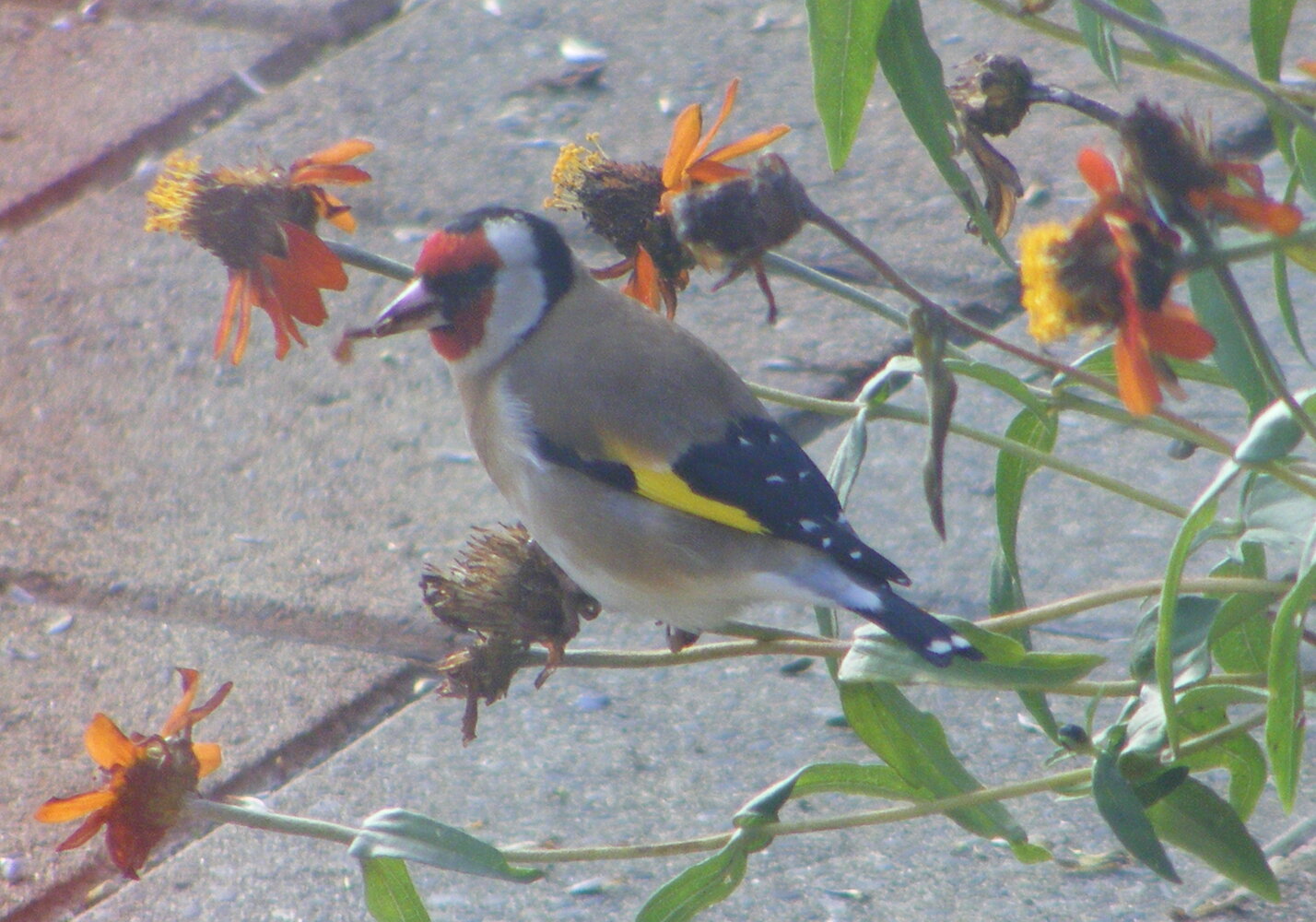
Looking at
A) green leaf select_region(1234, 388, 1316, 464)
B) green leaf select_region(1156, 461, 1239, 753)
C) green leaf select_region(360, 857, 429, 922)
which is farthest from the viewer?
green leaf select_region(360, 857, 429, 922)

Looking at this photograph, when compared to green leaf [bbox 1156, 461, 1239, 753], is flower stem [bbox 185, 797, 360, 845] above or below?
below

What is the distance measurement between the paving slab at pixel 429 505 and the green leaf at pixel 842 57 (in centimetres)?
103

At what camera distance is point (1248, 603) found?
1511mm

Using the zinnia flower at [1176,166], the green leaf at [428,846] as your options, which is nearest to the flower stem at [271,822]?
the green leaf at [428,846]

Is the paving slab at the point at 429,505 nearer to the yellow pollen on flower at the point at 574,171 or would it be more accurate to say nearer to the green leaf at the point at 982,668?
the green leaf at the point at 982,668

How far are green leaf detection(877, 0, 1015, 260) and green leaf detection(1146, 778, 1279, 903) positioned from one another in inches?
21.4

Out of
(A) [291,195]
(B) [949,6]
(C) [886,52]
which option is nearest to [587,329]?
(A) [291,195]

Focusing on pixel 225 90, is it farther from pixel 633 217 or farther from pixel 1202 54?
pixel 1202 54

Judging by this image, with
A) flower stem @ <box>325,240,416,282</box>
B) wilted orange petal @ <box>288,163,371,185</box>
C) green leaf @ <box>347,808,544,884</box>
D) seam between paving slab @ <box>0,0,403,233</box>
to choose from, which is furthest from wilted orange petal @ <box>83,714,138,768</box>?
seam between paving slab @ <box>0,0,403,233</box>

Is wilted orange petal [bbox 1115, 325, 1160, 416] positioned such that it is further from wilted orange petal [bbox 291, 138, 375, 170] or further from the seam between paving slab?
the seam between paving slab

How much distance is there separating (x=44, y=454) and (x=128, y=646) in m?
0.77

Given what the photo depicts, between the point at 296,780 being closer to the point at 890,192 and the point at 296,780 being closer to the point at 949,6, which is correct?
the point at 890,192

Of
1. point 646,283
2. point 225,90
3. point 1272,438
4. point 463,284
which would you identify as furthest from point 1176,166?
point 225,90

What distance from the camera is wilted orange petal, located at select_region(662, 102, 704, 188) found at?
1.66 meters
